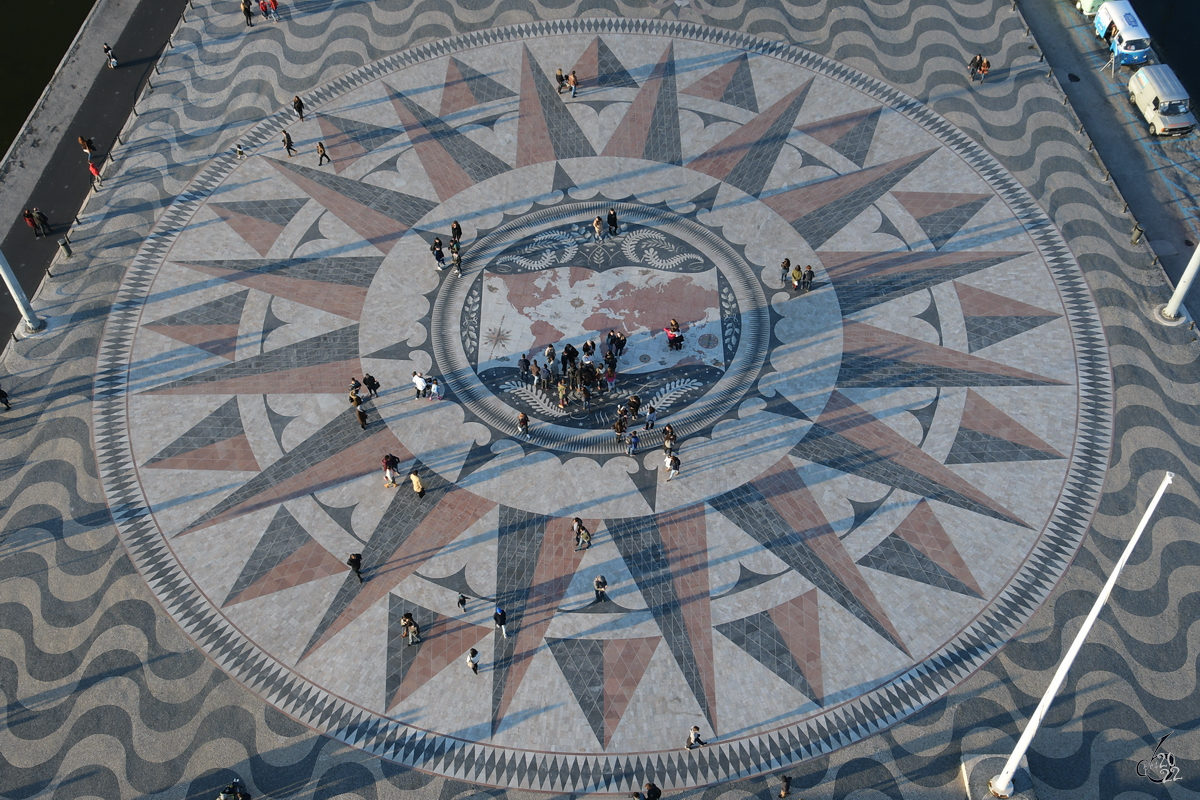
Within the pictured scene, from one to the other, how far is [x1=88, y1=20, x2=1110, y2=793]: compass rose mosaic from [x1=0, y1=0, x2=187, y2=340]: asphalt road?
5.77 meters

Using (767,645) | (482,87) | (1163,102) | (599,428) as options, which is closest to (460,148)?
(482,87)

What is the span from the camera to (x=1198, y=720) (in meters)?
36.1

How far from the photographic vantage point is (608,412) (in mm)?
44875

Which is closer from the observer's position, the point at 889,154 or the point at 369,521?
the point at 369,521

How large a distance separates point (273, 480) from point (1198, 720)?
3543 cm

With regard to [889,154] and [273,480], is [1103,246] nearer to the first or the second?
[889,154]

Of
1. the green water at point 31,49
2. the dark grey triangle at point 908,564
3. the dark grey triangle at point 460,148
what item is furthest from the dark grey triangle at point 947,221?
the green water at point 31,49

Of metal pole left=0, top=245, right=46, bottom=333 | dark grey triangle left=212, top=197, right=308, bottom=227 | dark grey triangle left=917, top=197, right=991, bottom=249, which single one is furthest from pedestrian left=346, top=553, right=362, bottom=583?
dark grey triangle left=917, top=197, right=991, bottom=249

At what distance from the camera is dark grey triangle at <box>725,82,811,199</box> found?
174 feet

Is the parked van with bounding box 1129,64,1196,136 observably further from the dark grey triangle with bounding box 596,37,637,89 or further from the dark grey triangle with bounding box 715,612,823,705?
the dark grey triangle with bounding box 715,612,823,705

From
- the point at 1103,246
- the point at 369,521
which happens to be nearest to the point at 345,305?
the point at 369,521

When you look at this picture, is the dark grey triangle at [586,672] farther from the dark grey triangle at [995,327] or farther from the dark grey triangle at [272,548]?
the dark grey triangle at [995,327]

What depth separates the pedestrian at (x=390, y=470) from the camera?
41938mm

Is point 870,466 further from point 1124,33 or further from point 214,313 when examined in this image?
point 1124,33
